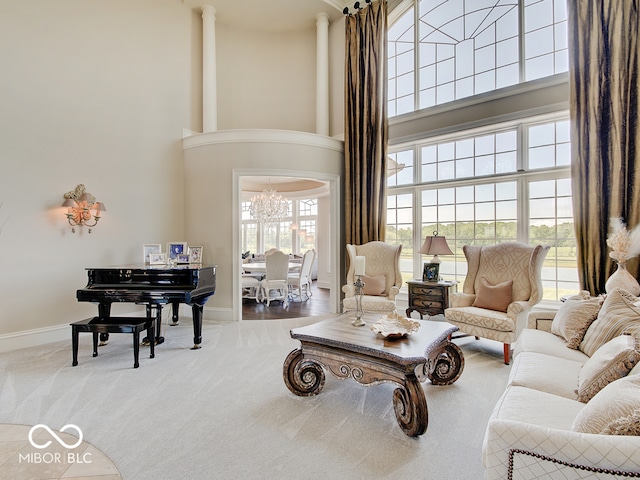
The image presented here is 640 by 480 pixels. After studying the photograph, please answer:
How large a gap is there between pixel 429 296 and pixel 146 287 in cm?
345

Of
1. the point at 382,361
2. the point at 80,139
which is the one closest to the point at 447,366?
the point at 382,361

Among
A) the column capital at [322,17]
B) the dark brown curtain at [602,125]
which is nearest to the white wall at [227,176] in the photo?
the column capital at [322,17]

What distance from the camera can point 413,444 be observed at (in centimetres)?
211

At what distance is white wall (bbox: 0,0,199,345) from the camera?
398 centimetres

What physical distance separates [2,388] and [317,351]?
2.69 meters

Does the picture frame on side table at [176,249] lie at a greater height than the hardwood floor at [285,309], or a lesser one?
greater

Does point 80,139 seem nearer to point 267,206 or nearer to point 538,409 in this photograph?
point 267,206

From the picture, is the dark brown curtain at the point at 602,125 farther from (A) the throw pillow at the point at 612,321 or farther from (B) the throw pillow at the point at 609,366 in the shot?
(B) the throw pillow at the point at 609,366

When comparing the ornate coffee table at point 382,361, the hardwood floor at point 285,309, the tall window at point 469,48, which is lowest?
the hardwood floor at point 285,309

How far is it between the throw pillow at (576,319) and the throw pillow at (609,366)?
87cm

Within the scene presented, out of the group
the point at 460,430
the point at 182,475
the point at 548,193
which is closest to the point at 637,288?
the point at 548,193

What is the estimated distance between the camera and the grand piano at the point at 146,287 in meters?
3.71

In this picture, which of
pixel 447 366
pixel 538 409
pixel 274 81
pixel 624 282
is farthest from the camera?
pixel 274 81

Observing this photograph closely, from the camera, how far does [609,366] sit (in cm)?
166
